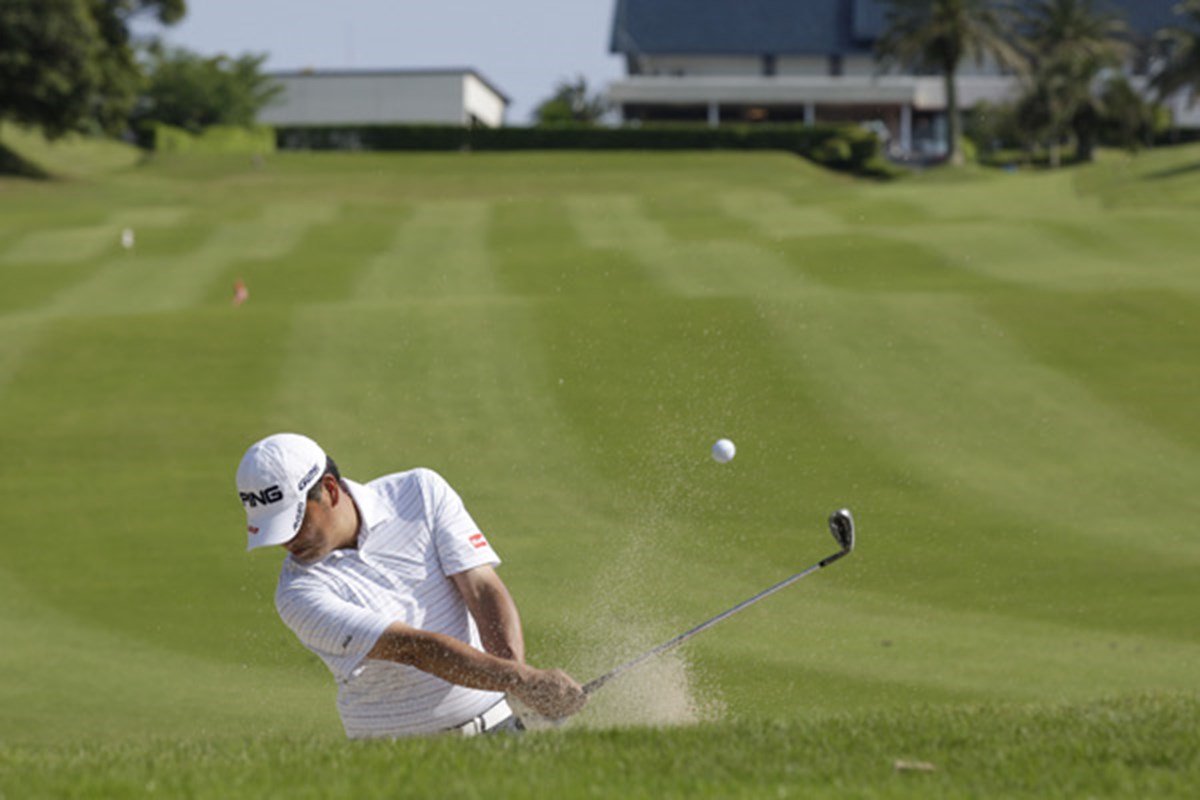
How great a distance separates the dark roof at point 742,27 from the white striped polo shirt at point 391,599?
113 metres

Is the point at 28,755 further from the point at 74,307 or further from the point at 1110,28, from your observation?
the point at 1110,28

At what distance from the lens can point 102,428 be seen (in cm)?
1812

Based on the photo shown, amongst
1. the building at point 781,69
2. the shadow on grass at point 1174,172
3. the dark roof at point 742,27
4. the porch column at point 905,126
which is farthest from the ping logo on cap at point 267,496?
the dark roof at point 742,27

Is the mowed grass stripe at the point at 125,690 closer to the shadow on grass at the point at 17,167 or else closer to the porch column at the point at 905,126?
the shadow on grass at the point at 17,167

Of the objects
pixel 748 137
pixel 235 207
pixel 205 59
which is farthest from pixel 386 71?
pixel 235 207

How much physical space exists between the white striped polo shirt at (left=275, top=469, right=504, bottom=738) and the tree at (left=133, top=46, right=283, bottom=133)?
8939 cm

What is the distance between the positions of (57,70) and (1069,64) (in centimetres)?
5062

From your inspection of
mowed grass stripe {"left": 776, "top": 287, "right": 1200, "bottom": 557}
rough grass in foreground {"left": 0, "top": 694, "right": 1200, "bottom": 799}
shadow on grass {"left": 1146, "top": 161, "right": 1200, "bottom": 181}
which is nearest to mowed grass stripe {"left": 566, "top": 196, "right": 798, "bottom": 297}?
mowed grass stripe {"left": 776, "top": 287, "right": 1200, "bottom": 557}

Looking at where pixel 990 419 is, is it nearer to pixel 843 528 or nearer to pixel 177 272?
pixel 843 528

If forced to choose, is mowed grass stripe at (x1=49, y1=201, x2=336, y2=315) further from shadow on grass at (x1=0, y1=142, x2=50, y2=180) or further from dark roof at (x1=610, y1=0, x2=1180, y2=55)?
dark roof at (x1=610, y1=0, x2=1180, y2=55)

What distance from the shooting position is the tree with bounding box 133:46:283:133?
9256 centimetres

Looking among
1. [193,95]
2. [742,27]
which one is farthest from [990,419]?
[742,27]

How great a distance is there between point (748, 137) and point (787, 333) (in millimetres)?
60279

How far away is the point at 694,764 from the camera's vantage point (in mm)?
5004
